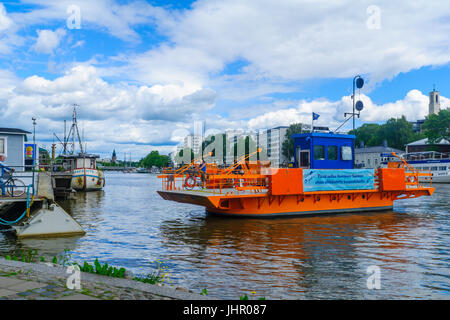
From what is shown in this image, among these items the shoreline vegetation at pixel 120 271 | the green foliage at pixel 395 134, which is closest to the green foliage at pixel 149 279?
the shoreline vegetation at pixel 120 271

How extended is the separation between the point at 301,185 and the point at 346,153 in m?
4.97

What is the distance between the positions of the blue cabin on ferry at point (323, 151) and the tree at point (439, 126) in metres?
74.0

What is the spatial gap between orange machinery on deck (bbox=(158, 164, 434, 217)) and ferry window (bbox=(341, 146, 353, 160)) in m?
1.75

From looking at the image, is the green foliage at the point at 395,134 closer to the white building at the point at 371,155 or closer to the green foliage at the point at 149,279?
the white building at the point at 371,155

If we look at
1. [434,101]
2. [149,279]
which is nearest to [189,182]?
[149,279]

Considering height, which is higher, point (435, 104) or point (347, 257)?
point (435, 104)

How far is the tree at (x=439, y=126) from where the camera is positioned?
83.8 m

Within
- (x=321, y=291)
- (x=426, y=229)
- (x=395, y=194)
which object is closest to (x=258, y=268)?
(x=321, y=291)

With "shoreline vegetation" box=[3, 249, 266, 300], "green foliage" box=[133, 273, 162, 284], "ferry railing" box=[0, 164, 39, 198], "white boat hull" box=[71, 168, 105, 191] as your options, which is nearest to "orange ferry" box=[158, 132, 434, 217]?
"ferry railing" box=[0, 164, 39, 198]

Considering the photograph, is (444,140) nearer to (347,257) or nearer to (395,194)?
(395,194)

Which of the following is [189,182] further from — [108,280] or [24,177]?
[108,280]

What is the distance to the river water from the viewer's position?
8.29m

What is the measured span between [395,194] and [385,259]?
12.9 metres
